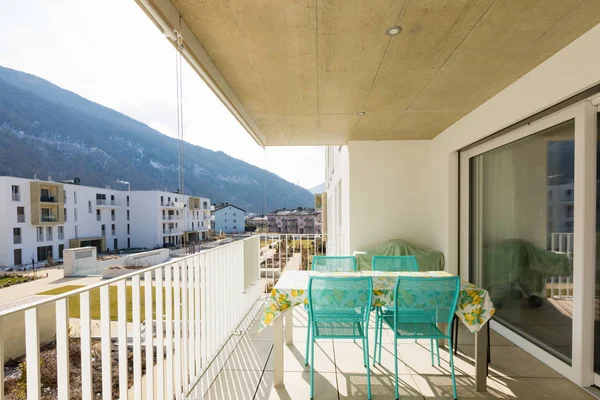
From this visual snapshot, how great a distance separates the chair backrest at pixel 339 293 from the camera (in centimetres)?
224

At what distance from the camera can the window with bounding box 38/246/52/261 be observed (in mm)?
1226

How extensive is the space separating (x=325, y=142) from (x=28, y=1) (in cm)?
426

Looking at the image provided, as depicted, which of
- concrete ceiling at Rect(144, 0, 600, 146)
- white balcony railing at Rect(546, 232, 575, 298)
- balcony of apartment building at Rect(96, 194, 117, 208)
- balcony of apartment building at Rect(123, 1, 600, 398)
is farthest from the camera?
white balcony railing at Rect(546, 232, 575, 298)

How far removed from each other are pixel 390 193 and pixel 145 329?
3.98 m

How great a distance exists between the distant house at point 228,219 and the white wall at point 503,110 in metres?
2.71

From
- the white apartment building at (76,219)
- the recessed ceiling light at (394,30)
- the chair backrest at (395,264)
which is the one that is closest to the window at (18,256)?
the white apartment building at (76,219)

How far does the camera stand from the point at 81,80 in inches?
57.2

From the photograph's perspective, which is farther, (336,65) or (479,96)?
(479,96)

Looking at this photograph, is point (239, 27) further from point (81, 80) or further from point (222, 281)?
point (222, 281)

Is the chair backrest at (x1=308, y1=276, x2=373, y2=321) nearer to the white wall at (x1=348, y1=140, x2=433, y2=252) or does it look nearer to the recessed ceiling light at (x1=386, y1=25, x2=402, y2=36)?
the recessed ceiling light at (x1=386, y1=25, x2=402, y2=36)

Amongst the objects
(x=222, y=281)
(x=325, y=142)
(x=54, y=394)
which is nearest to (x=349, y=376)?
(x=222, y=281)

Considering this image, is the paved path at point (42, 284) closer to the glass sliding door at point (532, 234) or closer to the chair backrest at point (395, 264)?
the chair backrest at point (395, 264)

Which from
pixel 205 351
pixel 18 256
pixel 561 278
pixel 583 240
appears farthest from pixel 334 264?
pixel 18 256

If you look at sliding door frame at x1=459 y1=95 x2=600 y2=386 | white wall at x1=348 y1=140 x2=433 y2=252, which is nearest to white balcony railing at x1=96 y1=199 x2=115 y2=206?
sliding door frame at x1=459 y1=95 x2=600 y2=386
